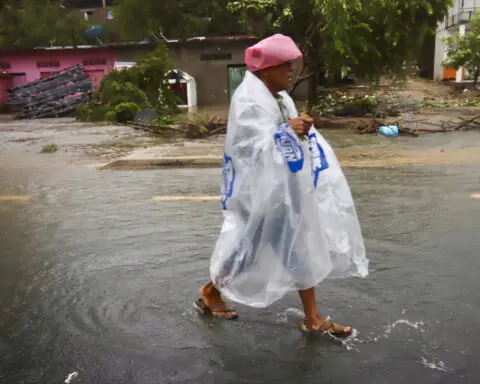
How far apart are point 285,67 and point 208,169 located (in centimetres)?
640

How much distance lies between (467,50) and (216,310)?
27.4 m

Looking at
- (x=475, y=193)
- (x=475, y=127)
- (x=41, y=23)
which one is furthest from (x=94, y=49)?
(x=475, y=193)

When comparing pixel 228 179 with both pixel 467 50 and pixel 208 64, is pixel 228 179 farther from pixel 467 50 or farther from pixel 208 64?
pixel 467 50

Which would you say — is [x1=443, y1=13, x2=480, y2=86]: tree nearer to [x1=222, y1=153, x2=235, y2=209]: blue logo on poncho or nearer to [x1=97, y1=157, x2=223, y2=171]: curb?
[x1=97, y1=157, x2=223, y2=171]: curb

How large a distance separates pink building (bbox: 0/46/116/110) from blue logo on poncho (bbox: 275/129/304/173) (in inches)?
1117

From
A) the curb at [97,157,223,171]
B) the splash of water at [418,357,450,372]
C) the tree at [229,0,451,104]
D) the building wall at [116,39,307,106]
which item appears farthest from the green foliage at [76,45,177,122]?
the splash of water at [418,357,450,372]

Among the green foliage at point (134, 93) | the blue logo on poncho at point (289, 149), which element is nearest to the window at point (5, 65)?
the green foliage at point (134, 93)

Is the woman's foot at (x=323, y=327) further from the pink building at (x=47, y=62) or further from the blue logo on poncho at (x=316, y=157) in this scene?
the pink building at (x=47, y=62)

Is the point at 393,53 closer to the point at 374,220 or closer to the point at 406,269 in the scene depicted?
the point at 374,220

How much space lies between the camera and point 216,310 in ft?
11.7

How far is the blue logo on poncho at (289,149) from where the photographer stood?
9.69 ft

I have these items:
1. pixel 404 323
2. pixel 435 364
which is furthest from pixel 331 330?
pixel 435 364

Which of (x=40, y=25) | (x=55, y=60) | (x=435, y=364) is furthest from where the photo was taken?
(x=40, y=25)

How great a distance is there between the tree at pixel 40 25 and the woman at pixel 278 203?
3364cm
